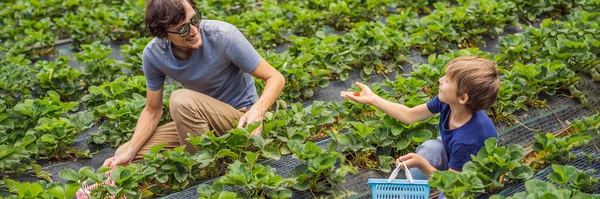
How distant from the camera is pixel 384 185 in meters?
3.39

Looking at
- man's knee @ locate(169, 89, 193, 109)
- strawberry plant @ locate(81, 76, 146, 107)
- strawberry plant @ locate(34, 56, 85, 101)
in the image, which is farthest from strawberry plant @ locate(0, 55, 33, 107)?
man's knee @ locate(169, 89, 193, 109)

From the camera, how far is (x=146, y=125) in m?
4.09

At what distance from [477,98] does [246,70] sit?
120cm

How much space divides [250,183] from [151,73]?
0.97 metres

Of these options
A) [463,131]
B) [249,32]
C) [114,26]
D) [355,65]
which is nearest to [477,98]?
[463,131]

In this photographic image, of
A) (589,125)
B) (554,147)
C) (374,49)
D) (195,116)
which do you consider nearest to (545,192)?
(554,147)

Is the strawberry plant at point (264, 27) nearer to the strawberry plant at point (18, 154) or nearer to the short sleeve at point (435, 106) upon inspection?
the strawberry plant at point (18, 154)

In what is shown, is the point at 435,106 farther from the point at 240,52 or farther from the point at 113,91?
the point at 113,91

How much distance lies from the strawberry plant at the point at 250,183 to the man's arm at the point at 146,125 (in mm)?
706

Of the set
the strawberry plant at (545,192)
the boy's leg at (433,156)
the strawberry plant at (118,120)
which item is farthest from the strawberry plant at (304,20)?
the strawberry plant at (545,192)

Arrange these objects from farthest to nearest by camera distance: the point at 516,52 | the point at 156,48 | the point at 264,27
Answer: the point at 264,27
the point at 516,52
the point at 156,48

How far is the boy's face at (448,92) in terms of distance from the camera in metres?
3.37

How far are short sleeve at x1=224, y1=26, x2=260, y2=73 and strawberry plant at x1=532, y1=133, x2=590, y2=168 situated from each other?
1442 mm

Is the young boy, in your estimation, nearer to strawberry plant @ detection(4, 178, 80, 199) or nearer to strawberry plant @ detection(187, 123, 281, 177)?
strawberry plant @ detection(187, 123, 281, 177)
